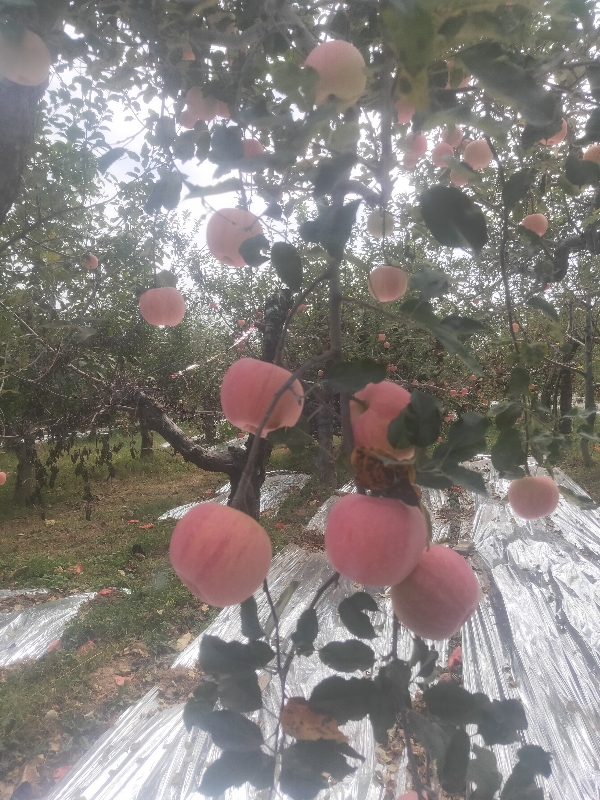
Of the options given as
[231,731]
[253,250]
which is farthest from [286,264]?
[231,731]

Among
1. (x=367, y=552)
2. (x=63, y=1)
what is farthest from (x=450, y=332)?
(x=63, y=1)

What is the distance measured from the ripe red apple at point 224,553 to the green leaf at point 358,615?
11 cm

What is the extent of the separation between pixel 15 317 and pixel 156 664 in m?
2.27

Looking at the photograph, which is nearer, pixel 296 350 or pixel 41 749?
pixel 41 749

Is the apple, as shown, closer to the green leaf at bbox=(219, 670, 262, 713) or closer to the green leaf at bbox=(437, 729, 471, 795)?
the green leaf at bbox=(219, 670, 262, 713)

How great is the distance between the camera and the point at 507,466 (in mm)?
694

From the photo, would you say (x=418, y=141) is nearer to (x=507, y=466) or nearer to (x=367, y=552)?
(x=507, y=466)

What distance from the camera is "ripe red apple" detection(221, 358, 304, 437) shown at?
60 centimetres

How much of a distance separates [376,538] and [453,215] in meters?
0.35

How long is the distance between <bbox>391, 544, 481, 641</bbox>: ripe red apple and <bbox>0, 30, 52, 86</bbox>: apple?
40.0 inches

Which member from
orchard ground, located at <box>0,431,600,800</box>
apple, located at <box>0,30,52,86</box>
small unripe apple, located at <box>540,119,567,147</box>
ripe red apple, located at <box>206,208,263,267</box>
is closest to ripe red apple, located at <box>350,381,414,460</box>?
ripe red apple, located at <box>206,208,263,267</box>

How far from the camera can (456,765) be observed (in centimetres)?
52

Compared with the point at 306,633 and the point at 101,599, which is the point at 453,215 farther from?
the point at 101,599

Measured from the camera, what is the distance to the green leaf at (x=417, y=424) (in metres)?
0.47
